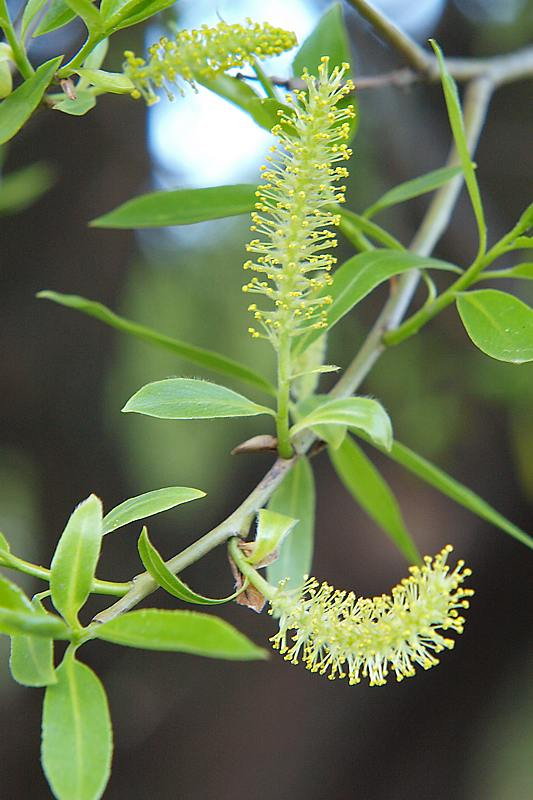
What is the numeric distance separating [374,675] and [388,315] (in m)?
0.33

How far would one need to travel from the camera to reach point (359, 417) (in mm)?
461

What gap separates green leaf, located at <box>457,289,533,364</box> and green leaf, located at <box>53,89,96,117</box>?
28 centimetres

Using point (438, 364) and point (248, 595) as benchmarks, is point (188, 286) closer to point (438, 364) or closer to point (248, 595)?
point (438, 364)

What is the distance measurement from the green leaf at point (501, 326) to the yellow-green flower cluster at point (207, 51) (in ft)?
0.70

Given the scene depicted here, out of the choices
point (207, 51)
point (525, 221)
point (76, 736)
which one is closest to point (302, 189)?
point (207, 51)

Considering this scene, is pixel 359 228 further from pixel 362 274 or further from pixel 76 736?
pixel 76 736

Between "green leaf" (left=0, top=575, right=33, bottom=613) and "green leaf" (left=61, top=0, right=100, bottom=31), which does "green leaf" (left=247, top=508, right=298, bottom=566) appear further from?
"green leaf" (left=61, top=0, right=100, bottom=31)

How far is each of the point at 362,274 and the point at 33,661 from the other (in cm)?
35

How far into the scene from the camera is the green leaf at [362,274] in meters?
0.57

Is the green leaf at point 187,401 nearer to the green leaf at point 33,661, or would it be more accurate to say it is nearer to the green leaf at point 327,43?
the green leaf at point 33,661

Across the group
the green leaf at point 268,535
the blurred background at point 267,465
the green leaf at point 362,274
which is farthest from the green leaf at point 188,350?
the blurred background at point 267,465

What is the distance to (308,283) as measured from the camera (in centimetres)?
48

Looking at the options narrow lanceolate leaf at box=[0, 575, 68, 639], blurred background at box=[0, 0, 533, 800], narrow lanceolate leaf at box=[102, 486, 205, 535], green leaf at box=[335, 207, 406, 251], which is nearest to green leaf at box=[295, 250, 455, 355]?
green leaf at box=[335, 207, 406, 251]

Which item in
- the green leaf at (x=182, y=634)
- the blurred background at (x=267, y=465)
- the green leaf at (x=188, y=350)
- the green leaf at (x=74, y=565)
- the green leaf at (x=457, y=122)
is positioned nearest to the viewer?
the green leaf at (x=182, y=634)
